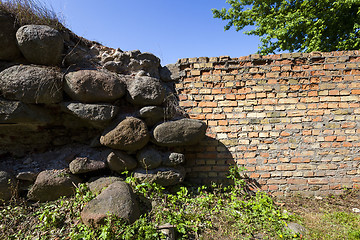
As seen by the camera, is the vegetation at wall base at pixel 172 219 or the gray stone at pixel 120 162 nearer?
the vegetation at wall base at pixel 172 219

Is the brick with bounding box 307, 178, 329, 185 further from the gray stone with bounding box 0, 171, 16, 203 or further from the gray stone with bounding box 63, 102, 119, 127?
the gray stone with bounding box 0, 171, 16, 203

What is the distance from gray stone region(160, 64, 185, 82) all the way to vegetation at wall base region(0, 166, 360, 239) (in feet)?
5.65

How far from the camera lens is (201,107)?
2883mm

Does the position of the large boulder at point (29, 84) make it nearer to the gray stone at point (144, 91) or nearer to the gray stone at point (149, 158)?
the gray stone at point (144, 91)

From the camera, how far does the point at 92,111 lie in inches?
86.8

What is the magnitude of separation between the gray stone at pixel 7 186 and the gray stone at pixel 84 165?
693mm

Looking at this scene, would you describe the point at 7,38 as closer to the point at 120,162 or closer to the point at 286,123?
the point at 120,162

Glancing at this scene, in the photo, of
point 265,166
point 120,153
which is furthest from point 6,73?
point 265,166

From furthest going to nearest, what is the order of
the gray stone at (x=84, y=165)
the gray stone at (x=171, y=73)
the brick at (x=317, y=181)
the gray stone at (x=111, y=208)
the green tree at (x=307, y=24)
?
the green tree at (x=307, y=24) < the gray stone at (x=171, y=73) < the brick at (x=317, y=181) < the gray stone at (x=84, y=165) < the gray stone at (x=111, y=208)

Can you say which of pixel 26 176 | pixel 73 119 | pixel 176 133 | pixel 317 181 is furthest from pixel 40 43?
pixel 317 181

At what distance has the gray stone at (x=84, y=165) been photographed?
7.29 ft

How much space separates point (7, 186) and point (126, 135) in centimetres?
156

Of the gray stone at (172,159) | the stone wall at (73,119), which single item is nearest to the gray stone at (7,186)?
the stone wall at (73,119)

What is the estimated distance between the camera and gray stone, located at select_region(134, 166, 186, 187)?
7.81ft
